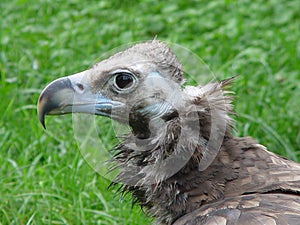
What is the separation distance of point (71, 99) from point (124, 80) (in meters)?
0.27

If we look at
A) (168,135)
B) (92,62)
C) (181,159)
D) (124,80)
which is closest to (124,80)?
(124,80)

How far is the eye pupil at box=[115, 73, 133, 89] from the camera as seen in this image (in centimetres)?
407

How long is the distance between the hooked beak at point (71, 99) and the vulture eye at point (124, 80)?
98mm

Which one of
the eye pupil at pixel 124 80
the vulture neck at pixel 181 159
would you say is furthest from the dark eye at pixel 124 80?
the vulture neck at pixel 181 159

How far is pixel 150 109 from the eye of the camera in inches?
161

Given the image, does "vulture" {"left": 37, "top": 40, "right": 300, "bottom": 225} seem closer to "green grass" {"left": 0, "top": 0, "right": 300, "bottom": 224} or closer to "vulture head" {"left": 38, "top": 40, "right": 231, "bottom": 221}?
"vulture head" {"left": 38, "top": 40, "right": 231, "bottom": 221}

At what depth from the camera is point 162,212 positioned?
4082 millimetres

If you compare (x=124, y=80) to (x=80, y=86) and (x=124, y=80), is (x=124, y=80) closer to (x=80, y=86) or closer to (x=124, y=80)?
(x=124, y=80)

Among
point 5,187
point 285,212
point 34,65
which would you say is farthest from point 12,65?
point 285,212

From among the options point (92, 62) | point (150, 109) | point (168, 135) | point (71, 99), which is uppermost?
point (92, 62)

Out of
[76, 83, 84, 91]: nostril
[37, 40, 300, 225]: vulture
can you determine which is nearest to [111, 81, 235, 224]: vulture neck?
[37, 40, 300, 225]: vulture

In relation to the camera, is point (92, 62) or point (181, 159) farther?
point (92, 62)

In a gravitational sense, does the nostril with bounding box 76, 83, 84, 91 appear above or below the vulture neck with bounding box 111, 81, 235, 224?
above

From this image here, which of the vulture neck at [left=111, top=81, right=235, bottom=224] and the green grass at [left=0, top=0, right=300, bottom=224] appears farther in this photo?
the green grass at [left=0, top=0, right=300, bottom=224]
